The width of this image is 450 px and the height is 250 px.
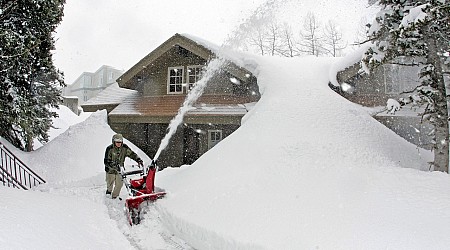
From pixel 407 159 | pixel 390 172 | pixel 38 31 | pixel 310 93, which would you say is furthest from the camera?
pixel 38 31

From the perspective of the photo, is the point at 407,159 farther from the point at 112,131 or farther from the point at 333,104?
the point at 112,131

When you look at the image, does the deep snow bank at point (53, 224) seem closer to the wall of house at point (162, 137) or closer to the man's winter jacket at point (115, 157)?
the man's winter jacket at point (115, 157)

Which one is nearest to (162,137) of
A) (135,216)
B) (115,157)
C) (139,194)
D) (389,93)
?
(115,157)

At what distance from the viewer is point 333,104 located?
934cm

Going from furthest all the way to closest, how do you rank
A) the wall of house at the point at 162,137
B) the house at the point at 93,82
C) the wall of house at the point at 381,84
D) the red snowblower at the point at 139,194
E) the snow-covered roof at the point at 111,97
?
the house at the point at 93,82 < the snow-covered roof at the point at 111,97 < the wall of house at the point at 162,137 < the wall of house at the point at 381,84 < the red snowblower at the point at 139,194

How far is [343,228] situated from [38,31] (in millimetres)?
12122

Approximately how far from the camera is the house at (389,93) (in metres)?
10.7

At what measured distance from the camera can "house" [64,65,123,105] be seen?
182ft

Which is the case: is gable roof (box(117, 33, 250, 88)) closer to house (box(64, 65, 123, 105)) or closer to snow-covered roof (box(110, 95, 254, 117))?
snow-covered roof (box(110, 95, 254, 117))

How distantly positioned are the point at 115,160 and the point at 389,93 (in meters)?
9.95

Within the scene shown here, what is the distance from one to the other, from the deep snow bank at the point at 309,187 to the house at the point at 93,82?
163 feet

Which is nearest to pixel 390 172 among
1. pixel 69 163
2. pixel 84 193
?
pixel 84 193

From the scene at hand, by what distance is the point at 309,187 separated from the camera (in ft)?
19.7

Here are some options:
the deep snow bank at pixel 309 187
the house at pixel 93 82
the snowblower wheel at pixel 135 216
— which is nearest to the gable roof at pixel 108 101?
the deep snow bank at pixel 309 187
